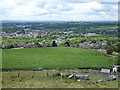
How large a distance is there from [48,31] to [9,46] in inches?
383

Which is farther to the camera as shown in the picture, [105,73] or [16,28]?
[16,28]

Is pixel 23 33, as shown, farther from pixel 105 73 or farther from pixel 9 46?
pixel 105 73

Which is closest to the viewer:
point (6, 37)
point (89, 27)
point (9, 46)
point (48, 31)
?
point (9, 46)

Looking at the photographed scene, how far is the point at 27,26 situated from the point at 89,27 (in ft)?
34.2

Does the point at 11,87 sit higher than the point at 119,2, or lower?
lower

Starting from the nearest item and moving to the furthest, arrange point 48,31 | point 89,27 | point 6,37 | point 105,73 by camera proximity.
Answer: point 105,73, point 6,37, point 48,31, point 89,27

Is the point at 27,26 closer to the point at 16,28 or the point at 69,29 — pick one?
the point at 16,28

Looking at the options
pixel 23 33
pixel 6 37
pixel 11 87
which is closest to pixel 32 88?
pixel 11 87

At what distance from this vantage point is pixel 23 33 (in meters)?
22.1

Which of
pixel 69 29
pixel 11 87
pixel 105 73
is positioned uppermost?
pixel 69 29

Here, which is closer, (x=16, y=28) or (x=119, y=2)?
(x=119, y=2)

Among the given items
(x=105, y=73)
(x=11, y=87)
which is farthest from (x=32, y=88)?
(x=105, y=73)

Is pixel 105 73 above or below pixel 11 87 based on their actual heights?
below

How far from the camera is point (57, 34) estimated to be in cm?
2347
